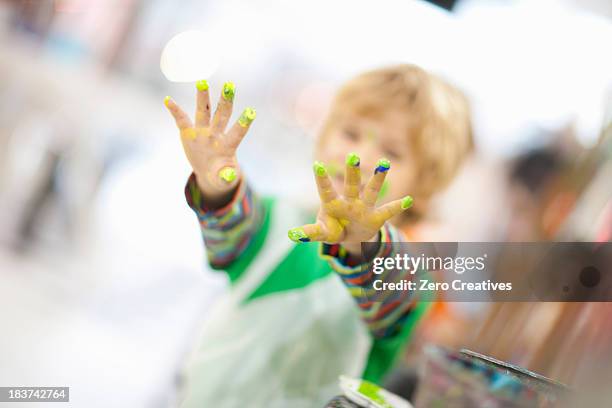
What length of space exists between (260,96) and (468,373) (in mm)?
491

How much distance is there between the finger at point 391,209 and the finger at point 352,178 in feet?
0.07

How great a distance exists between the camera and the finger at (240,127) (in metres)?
0.36

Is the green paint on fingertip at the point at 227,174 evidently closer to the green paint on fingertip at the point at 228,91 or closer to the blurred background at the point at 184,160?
the green paint on fingertip at the point at 228,91

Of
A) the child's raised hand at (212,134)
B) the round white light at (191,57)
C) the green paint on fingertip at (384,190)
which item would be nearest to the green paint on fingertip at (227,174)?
the child's raised hand at (212,134)

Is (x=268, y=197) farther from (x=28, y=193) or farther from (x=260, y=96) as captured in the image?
(x=28, y=193)

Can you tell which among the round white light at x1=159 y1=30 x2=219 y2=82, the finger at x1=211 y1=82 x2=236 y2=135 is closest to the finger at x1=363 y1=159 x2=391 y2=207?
the finger at x1=211 y1=82 x2=236 y2=135

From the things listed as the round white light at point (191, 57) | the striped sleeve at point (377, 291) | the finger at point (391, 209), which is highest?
the round white light at point (191, 57)

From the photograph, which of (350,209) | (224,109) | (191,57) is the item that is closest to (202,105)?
(224,109)

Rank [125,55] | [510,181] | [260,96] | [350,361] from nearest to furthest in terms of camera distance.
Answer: [350,361] < [510,181] < [260,96] < [125,55]

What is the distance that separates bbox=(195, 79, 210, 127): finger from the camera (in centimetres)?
35

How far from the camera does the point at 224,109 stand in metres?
0.36

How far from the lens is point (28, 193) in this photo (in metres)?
1.06

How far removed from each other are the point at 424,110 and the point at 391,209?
6.4 inches

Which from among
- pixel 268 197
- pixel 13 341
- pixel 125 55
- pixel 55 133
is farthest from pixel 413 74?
pixel 55 133
